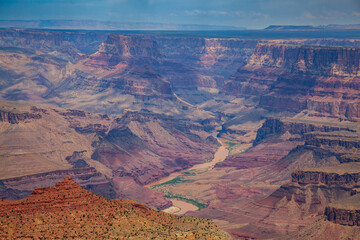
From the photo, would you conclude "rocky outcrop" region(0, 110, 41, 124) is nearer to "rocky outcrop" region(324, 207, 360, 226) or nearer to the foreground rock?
"rocky outcrop" region(324, 207, 360, 226)

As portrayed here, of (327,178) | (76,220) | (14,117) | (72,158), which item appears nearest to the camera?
(76,220)

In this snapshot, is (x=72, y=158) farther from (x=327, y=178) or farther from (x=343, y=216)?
(x=343, y=216)

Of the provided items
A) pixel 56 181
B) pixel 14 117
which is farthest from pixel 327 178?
pixel 14 117

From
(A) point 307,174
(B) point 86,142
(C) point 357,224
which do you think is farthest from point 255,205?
(B) point 86,142

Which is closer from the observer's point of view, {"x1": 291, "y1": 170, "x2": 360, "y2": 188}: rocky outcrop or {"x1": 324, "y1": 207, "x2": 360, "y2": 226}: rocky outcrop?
{"x1": 324, "y1": 207, "x2": 360, "y2": 226}: rocky outcrop

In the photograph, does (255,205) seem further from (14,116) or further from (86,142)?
(14,116)

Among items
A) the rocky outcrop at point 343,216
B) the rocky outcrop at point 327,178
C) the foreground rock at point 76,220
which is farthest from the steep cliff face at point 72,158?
the foreground rock at point 76,220

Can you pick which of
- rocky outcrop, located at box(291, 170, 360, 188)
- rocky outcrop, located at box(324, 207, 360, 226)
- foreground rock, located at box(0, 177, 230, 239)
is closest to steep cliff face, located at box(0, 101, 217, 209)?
rocky outcrop, located at box(291, 170, 360, 188)

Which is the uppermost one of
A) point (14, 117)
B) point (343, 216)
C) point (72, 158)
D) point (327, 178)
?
point (14, 117)
